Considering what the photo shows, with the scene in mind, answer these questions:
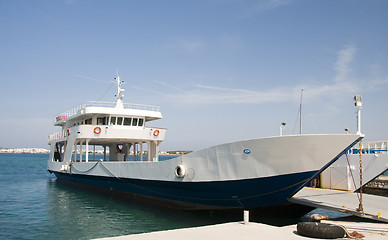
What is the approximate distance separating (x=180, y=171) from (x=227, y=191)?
2262 millimetres

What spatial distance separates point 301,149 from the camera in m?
11.1

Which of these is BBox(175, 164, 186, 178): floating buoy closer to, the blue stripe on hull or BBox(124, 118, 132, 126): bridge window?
the blue stripe on hull

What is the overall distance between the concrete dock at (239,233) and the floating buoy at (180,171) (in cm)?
435

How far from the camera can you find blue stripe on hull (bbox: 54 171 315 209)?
11922 millimetres

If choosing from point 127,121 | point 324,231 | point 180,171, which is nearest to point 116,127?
point 127,121

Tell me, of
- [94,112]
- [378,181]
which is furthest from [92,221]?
[378,181]

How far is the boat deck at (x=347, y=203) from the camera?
11.0 meters

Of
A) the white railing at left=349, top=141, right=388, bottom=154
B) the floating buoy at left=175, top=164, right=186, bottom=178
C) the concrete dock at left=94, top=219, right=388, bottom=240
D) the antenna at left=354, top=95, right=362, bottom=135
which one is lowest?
the concrete dock at left=94, top=219, right=388, bottom=240

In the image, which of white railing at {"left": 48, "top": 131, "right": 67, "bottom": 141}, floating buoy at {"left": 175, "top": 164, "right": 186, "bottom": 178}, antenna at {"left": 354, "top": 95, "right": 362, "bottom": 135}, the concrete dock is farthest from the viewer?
white railing at {"left": 48, "top": 131, "right": 67, "bottom": 141}

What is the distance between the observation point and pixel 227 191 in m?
12.9

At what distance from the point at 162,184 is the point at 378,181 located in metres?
20.4

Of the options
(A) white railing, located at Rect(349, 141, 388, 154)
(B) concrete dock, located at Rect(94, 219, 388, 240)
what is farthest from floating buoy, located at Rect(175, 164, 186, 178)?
(A) white railing, located at Rect(349, 141, 388, 154)

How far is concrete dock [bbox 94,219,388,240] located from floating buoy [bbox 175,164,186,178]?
4.35 metres

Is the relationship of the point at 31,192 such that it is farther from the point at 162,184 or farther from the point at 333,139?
the point at 333,139
